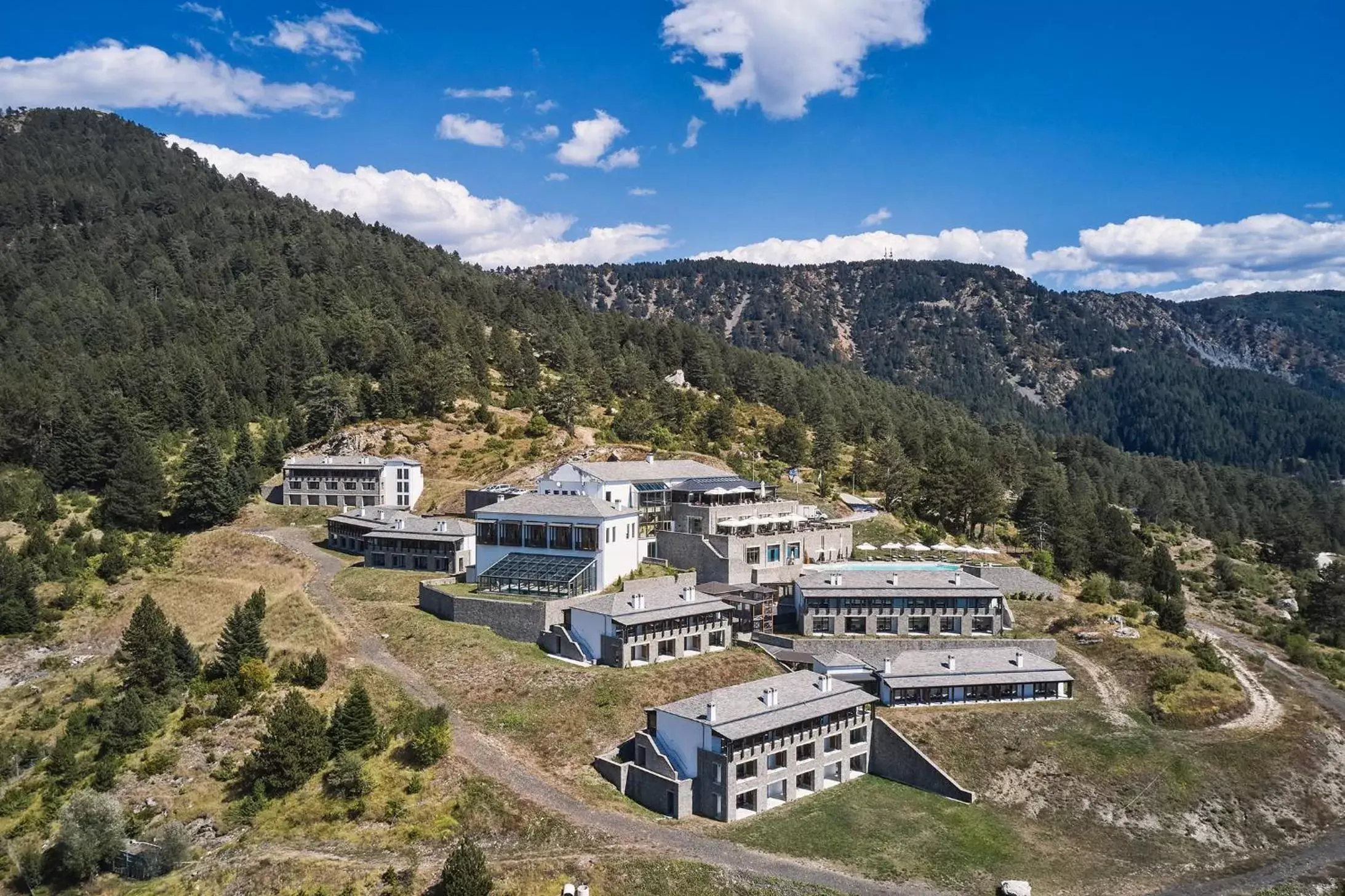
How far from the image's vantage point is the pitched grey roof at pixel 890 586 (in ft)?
206

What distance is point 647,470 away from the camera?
80750 millimetres

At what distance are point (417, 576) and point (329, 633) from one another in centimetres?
1207

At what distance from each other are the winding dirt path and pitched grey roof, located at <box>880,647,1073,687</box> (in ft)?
8.57

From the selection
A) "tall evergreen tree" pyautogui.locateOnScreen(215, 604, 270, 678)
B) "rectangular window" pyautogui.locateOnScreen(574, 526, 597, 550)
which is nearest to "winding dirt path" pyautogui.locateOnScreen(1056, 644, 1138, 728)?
"rectangular window" pyautogui.locateOnScreen(574, 526, 597, 550)

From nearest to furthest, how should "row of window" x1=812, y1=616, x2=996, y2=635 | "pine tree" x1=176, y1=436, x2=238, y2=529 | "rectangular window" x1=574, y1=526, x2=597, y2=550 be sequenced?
"row of window" x1=812, y1=616, x2=996, y2=635 → "rectangular window" x1=574, y1=526, x2=597, y2=550 → "pine tree" x1=176, y1=436, x2=238, y2=529

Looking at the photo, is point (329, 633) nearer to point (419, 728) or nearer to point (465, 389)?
point (419, 728)

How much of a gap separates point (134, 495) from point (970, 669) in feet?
235

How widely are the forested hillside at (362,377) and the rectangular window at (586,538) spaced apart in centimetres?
3904

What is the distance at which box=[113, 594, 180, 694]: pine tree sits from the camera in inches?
2167

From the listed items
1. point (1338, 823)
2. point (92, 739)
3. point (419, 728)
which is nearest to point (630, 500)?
point (419, 728)

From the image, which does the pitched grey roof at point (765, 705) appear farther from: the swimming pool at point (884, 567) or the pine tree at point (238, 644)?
the pine tree at point (238, 644)

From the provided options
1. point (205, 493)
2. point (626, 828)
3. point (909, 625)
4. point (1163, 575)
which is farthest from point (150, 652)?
point (1163, 575)

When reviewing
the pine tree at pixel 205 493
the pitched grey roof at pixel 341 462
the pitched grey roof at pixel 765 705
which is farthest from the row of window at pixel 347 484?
the pitched grey roof at pixel 765 705

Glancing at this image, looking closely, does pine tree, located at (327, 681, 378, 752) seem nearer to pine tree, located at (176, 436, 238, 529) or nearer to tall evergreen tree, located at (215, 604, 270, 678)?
tall evergreen tree, located at (215, 604, 270, 678)
